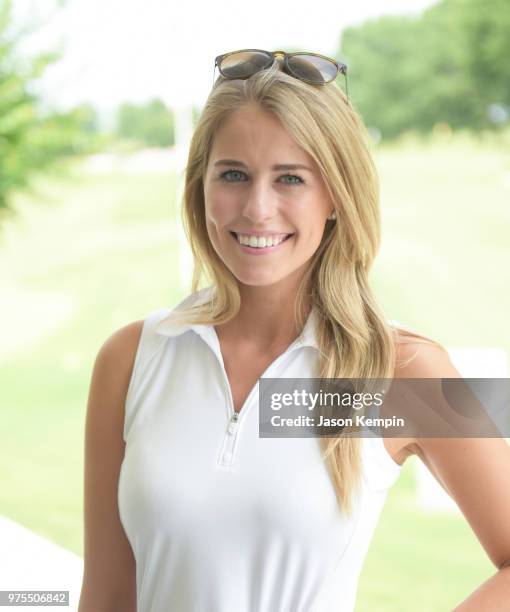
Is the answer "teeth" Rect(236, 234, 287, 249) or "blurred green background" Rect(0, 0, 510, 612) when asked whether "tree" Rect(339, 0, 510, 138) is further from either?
"teeth" Rect(236, 234, 287, 249)

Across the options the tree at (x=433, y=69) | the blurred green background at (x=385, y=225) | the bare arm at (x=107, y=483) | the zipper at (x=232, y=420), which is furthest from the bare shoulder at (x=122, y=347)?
the tree at (x=433, y=69)

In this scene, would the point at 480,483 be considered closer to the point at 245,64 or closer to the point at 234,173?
the point at 234,173

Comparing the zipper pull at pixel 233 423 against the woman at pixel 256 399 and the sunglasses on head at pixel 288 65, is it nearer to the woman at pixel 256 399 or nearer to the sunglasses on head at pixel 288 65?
the woman at pixel 256 399

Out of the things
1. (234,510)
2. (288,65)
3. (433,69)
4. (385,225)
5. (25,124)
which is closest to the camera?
(234,510)

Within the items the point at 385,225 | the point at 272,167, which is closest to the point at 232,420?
the point at 272,167

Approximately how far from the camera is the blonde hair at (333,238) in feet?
3.50

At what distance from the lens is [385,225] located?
8.61 meters

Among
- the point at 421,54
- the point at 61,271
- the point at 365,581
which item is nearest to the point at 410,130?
the point at 421,54

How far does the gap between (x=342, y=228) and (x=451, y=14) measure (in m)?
8.07

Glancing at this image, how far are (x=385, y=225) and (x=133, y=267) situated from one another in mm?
2618

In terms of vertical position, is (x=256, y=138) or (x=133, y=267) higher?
(x=133, y=267)

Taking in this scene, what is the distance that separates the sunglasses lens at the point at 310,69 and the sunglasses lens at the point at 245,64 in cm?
5

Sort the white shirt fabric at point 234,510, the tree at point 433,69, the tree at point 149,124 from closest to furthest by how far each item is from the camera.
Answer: the white shirt fabric at point 234,510 → the tree at point 433,69 → the tree at point 149,124

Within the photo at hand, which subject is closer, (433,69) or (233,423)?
(233,423)
